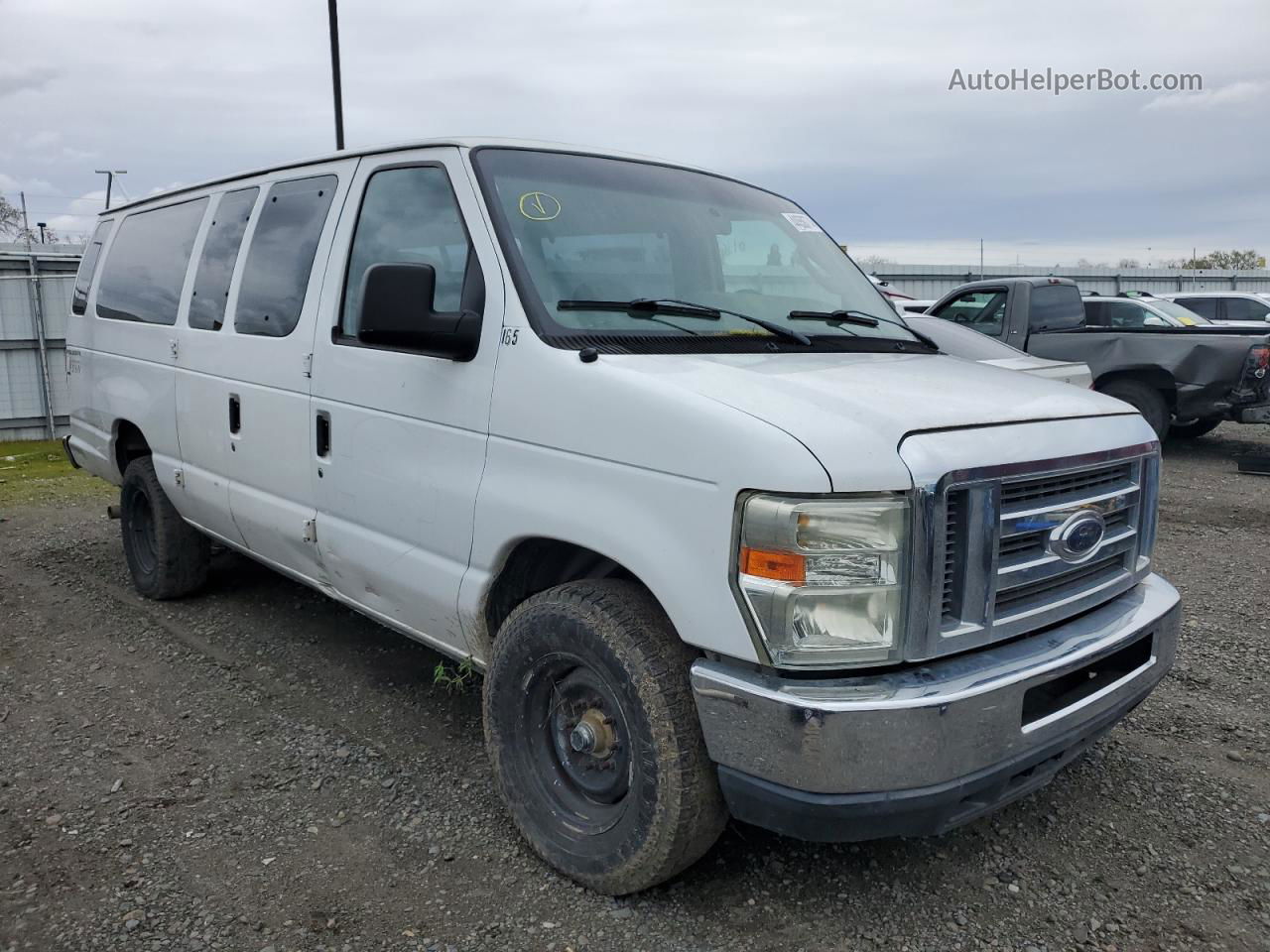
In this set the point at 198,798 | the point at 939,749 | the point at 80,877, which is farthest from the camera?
the point at 198,798

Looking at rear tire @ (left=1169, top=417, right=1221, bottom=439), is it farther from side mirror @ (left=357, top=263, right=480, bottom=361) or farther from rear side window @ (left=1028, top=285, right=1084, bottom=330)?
side mirror @ (left=357, top=263, right=480, bottom=361)

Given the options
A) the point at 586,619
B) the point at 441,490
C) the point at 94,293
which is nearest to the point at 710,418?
the point at 586,619

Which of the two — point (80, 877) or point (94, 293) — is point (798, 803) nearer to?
point (80, 877)

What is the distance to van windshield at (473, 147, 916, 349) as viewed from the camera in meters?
3.10

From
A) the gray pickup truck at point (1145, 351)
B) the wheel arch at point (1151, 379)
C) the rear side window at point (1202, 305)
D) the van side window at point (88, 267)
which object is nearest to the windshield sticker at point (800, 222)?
the van side window at point (88, 267)

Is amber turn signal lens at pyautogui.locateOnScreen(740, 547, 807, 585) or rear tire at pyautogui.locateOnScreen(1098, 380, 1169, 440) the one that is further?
rear tire at pyautogui.locateOnScreen(1098, 380, 1169, 440)

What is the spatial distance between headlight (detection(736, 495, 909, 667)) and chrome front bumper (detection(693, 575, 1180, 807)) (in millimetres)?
97

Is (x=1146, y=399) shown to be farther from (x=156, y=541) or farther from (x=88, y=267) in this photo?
(x=88, y=267)

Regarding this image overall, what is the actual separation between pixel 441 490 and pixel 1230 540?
20.5 feet

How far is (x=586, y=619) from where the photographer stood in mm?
2729

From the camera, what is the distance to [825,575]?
235 cm

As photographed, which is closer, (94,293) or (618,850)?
(618,850)

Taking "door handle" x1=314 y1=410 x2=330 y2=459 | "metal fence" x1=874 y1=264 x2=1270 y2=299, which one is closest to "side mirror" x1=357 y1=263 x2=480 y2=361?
"door handle" x1=314 y1=410 x2=330 y2=459

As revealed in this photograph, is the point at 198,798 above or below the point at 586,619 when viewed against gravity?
below
